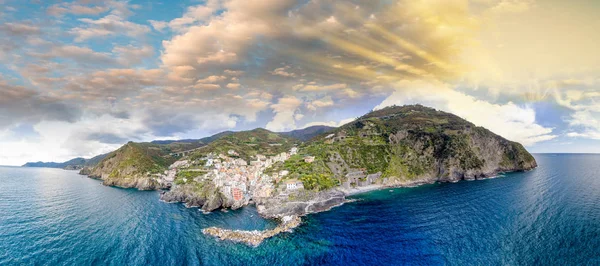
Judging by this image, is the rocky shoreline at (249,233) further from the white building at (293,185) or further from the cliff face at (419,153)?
the cliff face at (419,153)

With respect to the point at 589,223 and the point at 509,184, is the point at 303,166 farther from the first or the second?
the point at 509,184

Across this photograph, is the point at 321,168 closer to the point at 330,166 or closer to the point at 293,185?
the point at 330,166

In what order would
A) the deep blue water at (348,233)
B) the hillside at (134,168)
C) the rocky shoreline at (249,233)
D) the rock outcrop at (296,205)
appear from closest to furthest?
the deep blue water at (348,233), the rocky shoreline at (249,233), the rock outcrop at (296,205), the hillside at (134,168)

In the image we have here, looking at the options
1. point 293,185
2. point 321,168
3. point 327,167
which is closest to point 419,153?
point 327,167

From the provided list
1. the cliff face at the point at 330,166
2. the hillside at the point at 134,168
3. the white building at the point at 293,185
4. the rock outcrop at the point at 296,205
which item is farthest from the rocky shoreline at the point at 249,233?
the hillside at the point at 134,168

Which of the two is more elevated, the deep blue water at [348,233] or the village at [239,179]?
the village at [239,179]

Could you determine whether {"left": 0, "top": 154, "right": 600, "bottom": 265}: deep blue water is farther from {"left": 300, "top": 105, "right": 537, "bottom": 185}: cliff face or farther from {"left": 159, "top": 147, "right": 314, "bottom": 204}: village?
{"left": 300, "top": 105, "right": 537, "bottom": 185}: cliff face
